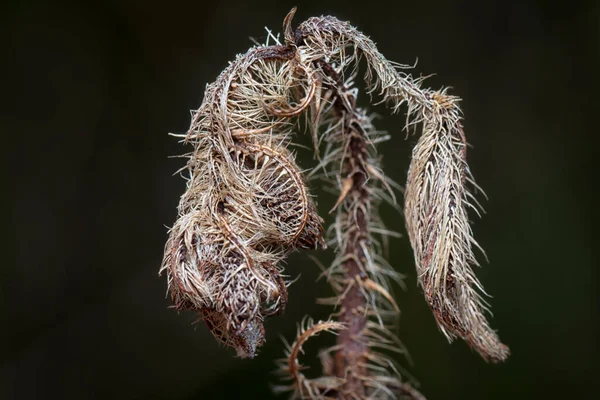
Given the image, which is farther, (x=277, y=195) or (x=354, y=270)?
(x=354, y=270)

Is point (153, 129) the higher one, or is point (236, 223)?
point (153, 129)

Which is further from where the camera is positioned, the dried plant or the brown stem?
the brown stem

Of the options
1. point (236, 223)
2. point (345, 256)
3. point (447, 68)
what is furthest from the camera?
point (447, 68)

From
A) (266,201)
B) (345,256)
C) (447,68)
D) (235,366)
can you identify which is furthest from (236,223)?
(447,68)

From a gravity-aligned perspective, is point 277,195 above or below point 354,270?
above

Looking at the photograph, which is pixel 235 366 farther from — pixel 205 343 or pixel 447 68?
pixel 447 68

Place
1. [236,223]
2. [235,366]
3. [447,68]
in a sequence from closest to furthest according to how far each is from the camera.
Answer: [236,223], [235,366], [447,68]

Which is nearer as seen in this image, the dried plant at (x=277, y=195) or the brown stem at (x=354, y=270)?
the dried plant at (x=277, y=195)

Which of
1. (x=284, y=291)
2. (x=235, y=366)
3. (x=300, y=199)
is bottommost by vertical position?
(x=235, y=366)

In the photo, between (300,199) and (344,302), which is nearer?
(300,199)
